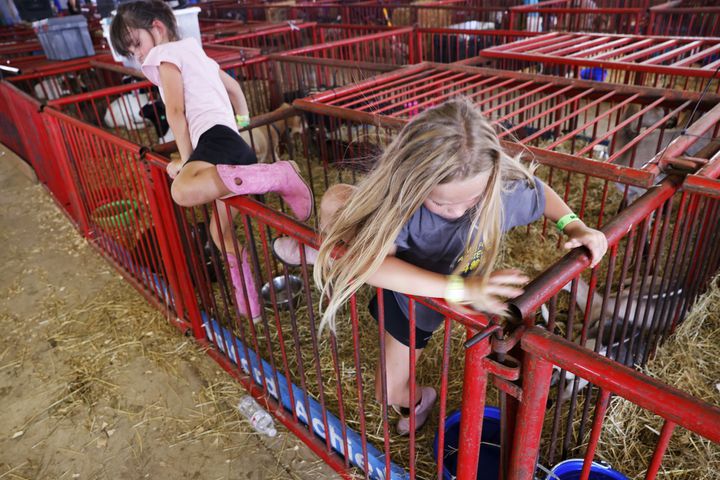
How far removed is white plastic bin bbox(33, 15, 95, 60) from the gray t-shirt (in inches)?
239

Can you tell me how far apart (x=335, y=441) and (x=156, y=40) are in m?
2.38

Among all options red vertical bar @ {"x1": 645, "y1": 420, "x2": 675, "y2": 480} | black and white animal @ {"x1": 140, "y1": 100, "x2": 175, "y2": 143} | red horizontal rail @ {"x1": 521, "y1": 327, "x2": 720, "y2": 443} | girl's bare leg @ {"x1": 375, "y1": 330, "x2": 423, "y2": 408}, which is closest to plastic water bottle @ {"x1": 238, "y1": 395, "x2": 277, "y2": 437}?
girl's bare leg @ {"x1": 375, "y1": 330, "x2": 423, "y2": 408}

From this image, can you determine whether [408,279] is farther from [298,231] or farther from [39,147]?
[39,147]

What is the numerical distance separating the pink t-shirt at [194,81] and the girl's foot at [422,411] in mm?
1877

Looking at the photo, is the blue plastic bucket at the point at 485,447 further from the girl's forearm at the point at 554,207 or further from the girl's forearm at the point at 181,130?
the girl's forearm at the point at 181,130

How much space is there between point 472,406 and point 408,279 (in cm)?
38

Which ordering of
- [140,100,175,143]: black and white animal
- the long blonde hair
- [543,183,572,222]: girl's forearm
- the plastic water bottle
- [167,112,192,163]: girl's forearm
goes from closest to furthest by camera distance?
the long blonde hair
[543,183,572,222]: girl's forearm
the plastic water bottle
[167,112,192,163]: girl's forearm
[140,100,175,143]: black and white animal

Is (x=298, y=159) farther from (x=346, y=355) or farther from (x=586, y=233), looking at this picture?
(x=586, y=233)

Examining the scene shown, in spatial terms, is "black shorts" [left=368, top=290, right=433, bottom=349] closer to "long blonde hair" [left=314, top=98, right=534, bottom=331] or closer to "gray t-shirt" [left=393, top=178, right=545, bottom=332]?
"gray t-shirt" [left=393, top=178, right=545, bottom=332]

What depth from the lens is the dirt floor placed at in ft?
8.09

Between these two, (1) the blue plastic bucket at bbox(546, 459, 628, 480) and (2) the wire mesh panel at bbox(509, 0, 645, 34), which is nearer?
(1) the blue plastic bucket at bbox(546, 459, 628, 480)

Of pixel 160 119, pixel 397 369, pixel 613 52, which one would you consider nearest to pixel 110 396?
pixel 397 369

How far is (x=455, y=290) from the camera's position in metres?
1.38

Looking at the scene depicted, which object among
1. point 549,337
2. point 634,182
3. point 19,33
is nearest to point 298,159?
point 634,182
